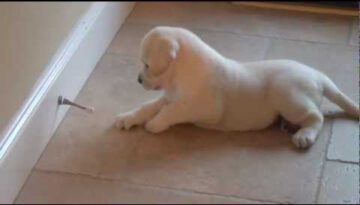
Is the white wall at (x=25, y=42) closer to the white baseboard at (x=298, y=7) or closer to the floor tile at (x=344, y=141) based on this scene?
the white baseboard at (x=298, y=7)

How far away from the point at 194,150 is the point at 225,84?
0.15 metres

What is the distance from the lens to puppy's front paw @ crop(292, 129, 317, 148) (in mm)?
1388

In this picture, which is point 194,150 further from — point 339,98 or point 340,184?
point 340,184

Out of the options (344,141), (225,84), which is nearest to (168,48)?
(225,84)

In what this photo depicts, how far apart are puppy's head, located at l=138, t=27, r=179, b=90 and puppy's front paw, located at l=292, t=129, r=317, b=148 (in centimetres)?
28

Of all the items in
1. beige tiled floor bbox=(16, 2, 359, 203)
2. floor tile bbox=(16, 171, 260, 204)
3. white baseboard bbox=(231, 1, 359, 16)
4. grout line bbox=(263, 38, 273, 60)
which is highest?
white baseboard bbox=(231, 1, 359, 16)

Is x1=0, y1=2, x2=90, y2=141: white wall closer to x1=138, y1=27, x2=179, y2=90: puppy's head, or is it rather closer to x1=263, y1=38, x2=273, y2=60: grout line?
x1=138, y1=27, x2=179, y2=90: puppy's head

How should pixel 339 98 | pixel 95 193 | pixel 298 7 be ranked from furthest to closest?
pixel 298 7, pixel 95 193, pixel 339 98

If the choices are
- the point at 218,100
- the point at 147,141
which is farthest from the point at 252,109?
the point at 147,141

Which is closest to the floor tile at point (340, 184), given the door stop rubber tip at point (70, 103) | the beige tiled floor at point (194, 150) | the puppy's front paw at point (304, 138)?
the beige tiled floor at point (194, 150)

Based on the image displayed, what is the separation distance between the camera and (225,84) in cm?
141

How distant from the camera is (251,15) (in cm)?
165

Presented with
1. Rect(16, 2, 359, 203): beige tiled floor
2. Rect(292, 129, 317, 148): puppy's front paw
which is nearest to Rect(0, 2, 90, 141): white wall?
Rect(16, 2, 359, 203): beige tiled floor

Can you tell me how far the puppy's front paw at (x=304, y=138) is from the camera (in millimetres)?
1388
